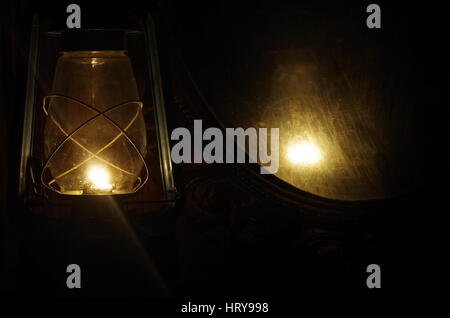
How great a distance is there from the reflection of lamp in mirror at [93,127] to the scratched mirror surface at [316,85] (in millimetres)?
132

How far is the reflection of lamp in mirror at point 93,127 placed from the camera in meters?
0.81

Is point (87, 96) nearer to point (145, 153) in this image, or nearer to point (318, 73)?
point (145, 153)

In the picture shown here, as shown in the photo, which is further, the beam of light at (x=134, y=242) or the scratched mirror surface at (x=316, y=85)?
the scratched mirror surface at (x=316, y=85)

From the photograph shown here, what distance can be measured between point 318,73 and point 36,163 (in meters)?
0.45

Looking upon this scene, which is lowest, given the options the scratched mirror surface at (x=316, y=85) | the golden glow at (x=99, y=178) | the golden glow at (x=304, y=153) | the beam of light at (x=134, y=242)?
the beam of light at (x=134, y=242)

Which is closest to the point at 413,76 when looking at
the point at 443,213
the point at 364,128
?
the point at 364,128

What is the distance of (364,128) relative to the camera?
2.95 feet

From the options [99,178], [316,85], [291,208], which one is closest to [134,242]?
[99,178]

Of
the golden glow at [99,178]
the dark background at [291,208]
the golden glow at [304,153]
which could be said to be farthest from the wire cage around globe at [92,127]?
the golden glow at [304,153]

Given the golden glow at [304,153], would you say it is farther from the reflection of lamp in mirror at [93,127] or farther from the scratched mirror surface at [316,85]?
the reflection of lamp in mirror at [93,127]

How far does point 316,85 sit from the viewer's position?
90 centimetres

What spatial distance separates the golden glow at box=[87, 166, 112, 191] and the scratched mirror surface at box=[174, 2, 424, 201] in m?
0.20

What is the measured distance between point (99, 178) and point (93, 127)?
74 millimetres

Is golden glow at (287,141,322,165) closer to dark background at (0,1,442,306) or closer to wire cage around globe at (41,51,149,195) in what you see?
dark background at (0,1,442,306)
